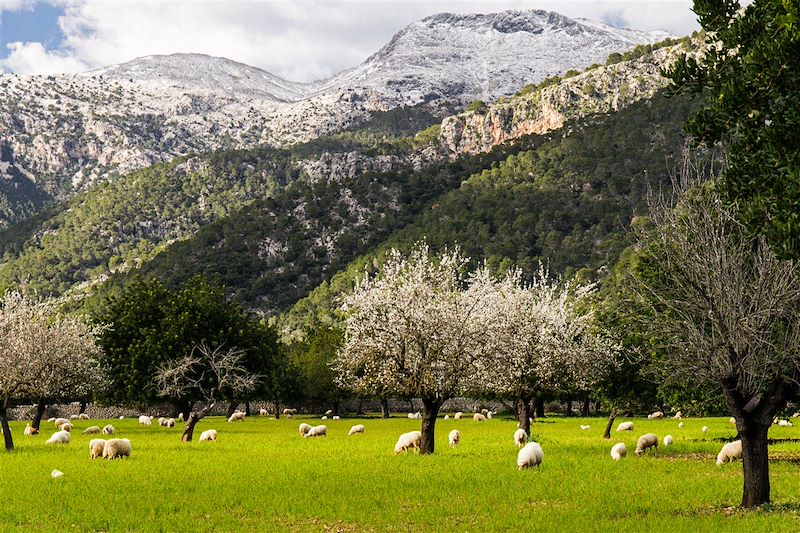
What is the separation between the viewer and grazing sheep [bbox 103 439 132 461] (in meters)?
32.7

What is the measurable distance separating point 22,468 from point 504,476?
16988 mm

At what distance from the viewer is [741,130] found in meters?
14.2

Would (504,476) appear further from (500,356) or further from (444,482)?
(500,356)

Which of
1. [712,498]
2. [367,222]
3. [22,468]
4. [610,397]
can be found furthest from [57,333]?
[367,222]

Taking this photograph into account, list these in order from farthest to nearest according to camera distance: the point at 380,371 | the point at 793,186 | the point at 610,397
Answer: the point at 610,397 → the point at 380,371 → the point at 793,186

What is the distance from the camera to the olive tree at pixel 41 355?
40.5 meters

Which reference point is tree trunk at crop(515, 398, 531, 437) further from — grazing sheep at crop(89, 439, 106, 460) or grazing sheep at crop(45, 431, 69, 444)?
grazing sheep at crop(45, 431, 69, 444)

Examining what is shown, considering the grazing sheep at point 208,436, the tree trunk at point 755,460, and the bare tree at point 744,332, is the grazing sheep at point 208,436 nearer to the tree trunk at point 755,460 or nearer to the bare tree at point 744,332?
the bare tree at point 744,332

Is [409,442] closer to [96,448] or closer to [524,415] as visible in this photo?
[524,415]

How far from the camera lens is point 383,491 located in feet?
74.3

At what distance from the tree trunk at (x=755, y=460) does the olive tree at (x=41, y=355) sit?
29305mm

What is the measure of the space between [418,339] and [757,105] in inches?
863

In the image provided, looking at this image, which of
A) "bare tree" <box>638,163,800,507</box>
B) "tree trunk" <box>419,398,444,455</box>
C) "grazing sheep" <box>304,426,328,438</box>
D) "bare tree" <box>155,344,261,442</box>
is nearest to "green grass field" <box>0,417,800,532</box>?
"tree trunk" <box>419,398,444,455</box>

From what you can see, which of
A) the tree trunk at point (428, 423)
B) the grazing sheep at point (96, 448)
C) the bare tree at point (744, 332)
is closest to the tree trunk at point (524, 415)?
the tree trunk at point (428, 423)
